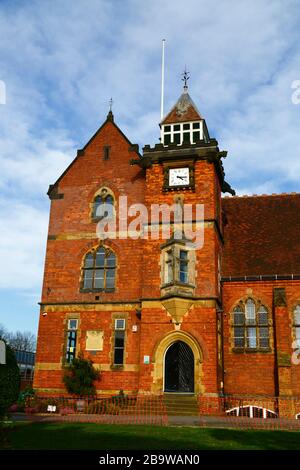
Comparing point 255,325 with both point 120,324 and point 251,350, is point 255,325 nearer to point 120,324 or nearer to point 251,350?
point 251,350

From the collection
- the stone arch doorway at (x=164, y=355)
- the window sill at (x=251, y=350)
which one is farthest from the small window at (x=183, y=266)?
the window sill at (x=251, y=350)

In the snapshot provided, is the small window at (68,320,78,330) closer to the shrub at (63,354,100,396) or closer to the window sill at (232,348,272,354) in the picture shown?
the shrub at (63,354,100,396)

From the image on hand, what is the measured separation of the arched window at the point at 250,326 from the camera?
23.1 meters

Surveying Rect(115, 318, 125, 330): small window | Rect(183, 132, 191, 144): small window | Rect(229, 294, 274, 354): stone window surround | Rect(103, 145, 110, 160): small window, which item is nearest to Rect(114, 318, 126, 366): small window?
Rect(115, 318, 125, 330): small window

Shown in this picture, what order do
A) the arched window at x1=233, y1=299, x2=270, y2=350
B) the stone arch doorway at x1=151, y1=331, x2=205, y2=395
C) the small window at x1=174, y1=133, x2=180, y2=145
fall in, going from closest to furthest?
the stone arch doorway at x1=151, y1=331, x2=205, y2=395
the arched window at x1=233, y1=299, x2=270, y2=350
the small window at x1=174, y1=133, x2=180, y2=145

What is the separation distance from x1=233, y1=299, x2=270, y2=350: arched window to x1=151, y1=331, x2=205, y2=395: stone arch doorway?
3.01 metres

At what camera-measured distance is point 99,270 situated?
25156 millimetres

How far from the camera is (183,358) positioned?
71.7 ft

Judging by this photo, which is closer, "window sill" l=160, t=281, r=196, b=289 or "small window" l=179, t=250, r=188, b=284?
"window sill" l=160, t=281, r=196, b=289

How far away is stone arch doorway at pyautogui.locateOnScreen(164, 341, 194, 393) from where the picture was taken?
2148cm

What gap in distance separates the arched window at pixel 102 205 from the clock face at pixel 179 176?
3.80 meters
